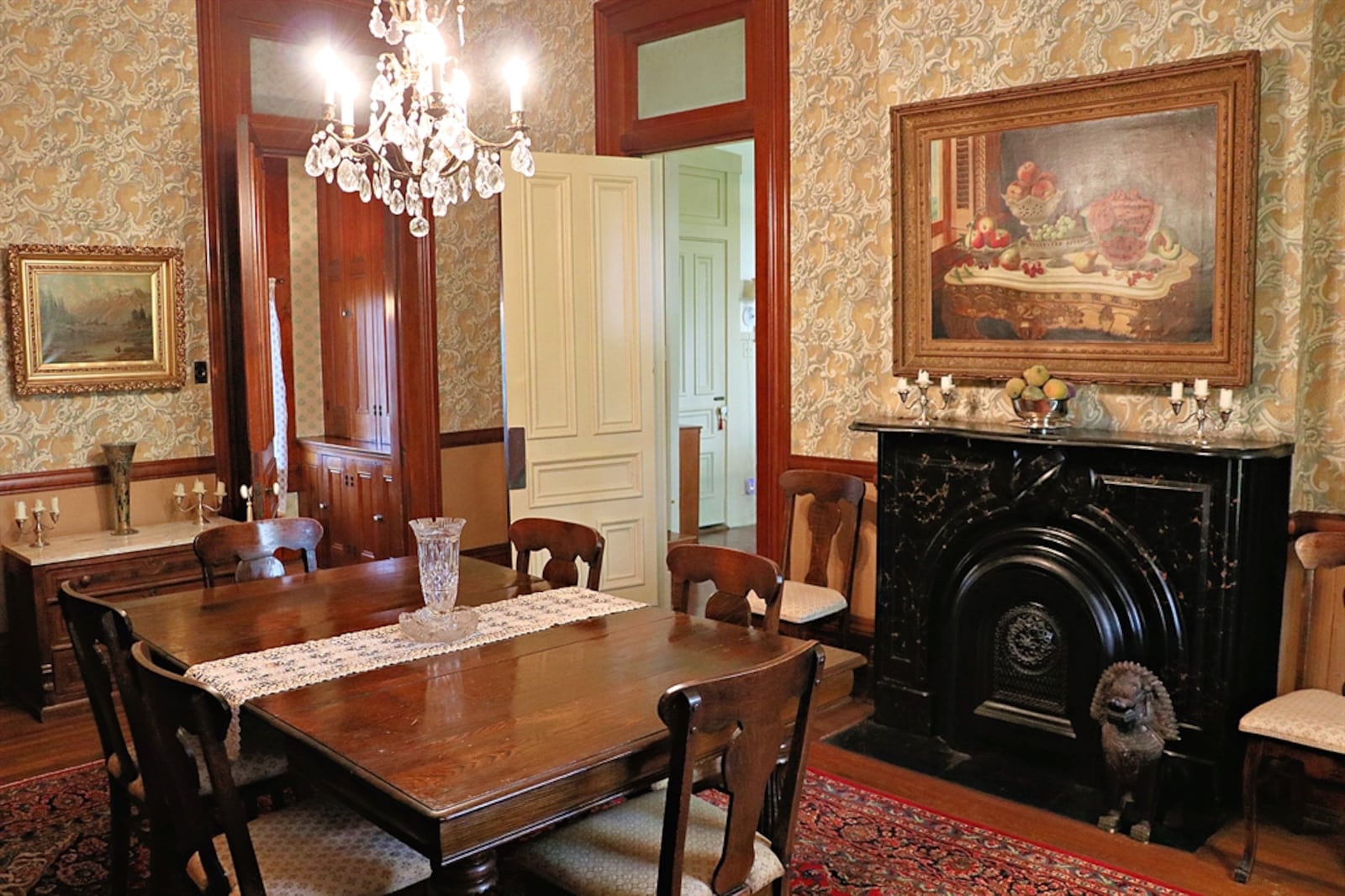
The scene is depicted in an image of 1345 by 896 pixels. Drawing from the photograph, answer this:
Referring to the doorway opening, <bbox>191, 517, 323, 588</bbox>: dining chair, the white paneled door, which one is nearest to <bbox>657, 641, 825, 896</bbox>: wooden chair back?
<bbox>191, 517, 323, 588</bbox>: dining chair

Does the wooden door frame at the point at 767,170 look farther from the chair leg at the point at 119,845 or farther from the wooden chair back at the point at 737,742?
the chair leg at the point at 119,845

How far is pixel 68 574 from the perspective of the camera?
433 centimetres

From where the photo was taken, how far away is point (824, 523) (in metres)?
4.61

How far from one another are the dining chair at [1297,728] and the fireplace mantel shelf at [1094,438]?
31cm

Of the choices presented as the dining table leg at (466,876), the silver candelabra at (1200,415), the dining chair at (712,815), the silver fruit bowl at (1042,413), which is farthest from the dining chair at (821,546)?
the dining table leg at (466,876)

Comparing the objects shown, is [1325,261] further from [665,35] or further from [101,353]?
[101,353]

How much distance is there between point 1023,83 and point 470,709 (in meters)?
2.96

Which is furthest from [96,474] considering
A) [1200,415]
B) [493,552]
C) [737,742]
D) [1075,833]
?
[1200,415]

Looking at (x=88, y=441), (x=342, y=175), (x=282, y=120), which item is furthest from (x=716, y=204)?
→ (x=342, y=175)

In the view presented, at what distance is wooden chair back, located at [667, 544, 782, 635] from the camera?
2.81 meters

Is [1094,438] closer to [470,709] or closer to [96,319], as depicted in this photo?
[470,709]

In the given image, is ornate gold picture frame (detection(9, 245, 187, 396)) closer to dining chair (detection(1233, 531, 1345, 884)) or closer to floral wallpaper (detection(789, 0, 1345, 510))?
floral wallpaper (detection(789, 0, 1345, 510))

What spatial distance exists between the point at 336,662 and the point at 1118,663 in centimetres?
233

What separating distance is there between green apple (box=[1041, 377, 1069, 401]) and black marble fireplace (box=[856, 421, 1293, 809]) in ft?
0.41
